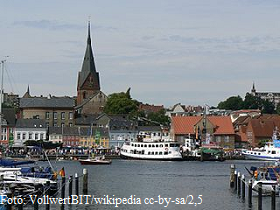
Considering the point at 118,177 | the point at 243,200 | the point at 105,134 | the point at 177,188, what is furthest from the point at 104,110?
the point at 243,200

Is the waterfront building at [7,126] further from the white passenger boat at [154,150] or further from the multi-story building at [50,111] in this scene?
the white passenger boat at [154,150]

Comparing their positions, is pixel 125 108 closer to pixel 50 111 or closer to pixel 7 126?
pixel 50 111

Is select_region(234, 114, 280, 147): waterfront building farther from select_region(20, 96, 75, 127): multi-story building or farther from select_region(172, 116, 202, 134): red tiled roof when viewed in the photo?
select_region(20, 96, 75, 127): multi-story building

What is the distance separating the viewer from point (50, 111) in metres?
184

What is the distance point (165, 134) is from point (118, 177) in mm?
83421

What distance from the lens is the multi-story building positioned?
183 m

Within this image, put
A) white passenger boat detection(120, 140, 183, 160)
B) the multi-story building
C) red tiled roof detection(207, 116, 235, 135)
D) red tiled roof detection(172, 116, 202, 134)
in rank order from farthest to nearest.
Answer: the multi-story building < red tiled roof detection(207, 116, 235, 135) < red tiled roof detection(172, 116, 202, 134) < white passenger boat detection(120, 140, 183, 160)

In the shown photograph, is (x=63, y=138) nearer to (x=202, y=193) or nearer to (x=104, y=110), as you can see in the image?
(x=104, y=110)

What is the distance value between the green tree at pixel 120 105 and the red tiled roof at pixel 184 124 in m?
22.1

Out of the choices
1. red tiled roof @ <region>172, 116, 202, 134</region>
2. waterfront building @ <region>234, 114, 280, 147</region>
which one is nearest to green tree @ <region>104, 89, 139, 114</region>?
red tiled roof @ <region>172, 116, 202, 134</region>

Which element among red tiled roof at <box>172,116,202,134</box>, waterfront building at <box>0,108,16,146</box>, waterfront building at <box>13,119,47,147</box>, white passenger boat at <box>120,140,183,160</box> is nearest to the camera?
white passenger boat at <box>120,140,183,160</box>

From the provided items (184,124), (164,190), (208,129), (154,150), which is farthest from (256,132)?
(164,190)

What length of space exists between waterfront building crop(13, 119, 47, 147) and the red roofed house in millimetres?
27038

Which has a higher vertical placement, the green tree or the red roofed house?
the green tree
